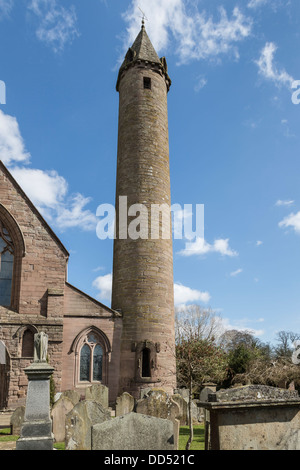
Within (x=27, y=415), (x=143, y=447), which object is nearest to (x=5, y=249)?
(x=27, y=415)

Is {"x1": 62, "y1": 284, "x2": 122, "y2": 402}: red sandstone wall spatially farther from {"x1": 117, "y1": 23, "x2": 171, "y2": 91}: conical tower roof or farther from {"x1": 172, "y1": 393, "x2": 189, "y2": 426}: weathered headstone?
{"x1": 117, "y1": 23, "x2": 171, "y2": 91}: conical tower roof

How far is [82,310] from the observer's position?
17766 millimetres

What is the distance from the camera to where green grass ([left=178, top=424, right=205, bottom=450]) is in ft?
33.7

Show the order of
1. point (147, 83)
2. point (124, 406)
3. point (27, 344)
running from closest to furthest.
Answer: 1. point (124, 406)
2. point (27, 344)
3. point (147, 83)

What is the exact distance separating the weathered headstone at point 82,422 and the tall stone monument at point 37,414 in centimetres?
50

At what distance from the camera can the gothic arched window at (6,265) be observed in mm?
17370

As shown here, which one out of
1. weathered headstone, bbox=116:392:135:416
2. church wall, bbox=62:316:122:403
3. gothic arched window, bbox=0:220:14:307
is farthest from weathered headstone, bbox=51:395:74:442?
gothic arched window, bbox=0:220:14:307

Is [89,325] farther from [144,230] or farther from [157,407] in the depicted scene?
[157,407]

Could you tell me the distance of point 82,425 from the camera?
8.85m

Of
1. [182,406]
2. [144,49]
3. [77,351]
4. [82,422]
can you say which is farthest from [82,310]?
[144,49]

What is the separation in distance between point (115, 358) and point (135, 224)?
6.19 meters

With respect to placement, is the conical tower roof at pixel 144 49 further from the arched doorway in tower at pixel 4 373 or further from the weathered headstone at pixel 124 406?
the weathered headstone at pixel 124 406

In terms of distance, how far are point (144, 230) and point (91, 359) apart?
6.28 meters

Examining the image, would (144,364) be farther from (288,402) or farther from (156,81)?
(156,81)
